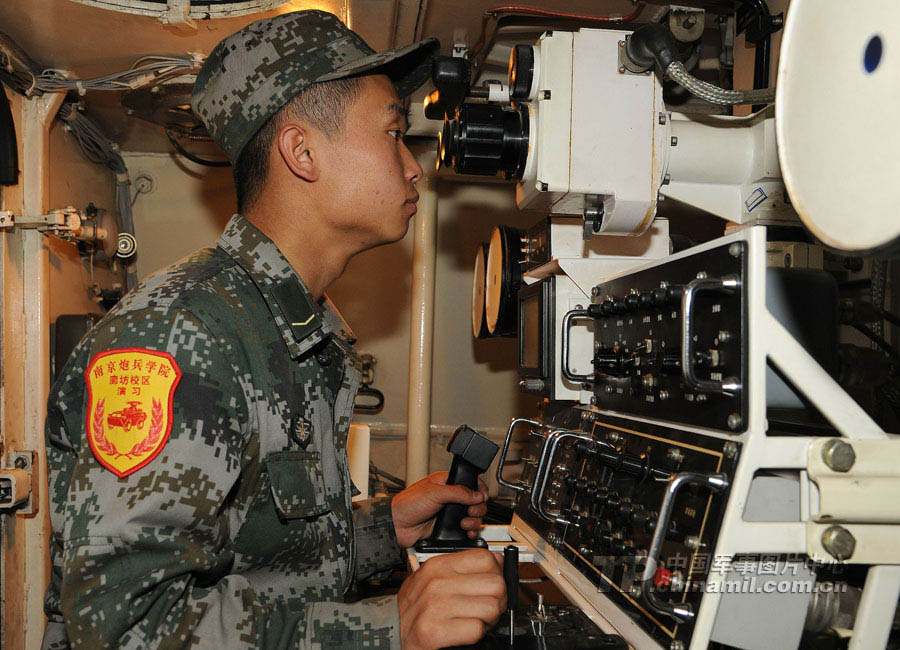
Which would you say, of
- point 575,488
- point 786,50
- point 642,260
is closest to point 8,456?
point 575,488

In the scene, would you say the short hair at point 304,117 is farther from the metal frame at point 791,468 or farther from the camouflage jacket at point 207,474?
the metal frame at point 791,468

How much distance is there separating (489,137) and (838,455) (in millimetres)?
794

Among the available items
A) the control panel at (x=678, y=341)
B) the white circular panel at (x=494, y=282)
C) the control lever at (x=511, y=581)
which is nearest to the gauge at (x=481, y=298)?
the white circular panel at (x=494, y=282)

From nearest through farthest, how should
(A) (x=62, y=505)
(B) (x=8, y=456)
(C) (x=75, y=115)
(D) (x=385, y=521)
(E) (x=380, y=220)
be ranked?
(A) (x=62, y=505) → (E) (x=380, y=220) → (D) (x=385, y=521) → (B) (x=8, y=456) → (C) (x=75, y=115)

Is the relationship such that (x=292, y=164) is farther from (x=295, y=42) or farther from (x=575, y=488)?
(x=575, y=488)

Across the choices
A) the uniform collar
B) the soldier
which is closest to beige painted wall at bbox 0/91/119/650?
the soldier

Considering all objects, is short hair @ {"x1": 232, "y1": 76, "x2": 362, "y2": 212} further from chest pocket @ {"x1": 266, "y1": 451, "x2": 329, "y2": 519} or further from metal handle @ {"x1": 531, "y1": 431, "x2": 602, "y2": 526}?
Answer: metal handle @ {"x1": 531, "y1": 431, "x2": 602, "y2": 526}

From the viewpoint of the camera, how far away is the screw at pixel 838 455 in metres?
0.75

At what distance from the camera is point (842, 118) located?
676 millimetres

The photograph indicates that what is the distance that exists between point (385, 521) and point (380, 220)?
0.65 metres

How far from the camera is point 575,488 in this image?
1.18 metres

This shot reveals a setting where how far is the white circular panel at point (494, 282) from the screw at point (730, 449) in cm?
103

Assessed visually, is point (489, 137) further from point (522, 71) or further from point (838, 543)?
point (838, 543)

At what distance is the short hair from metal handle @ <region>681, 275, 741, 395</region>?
2.40 feet
